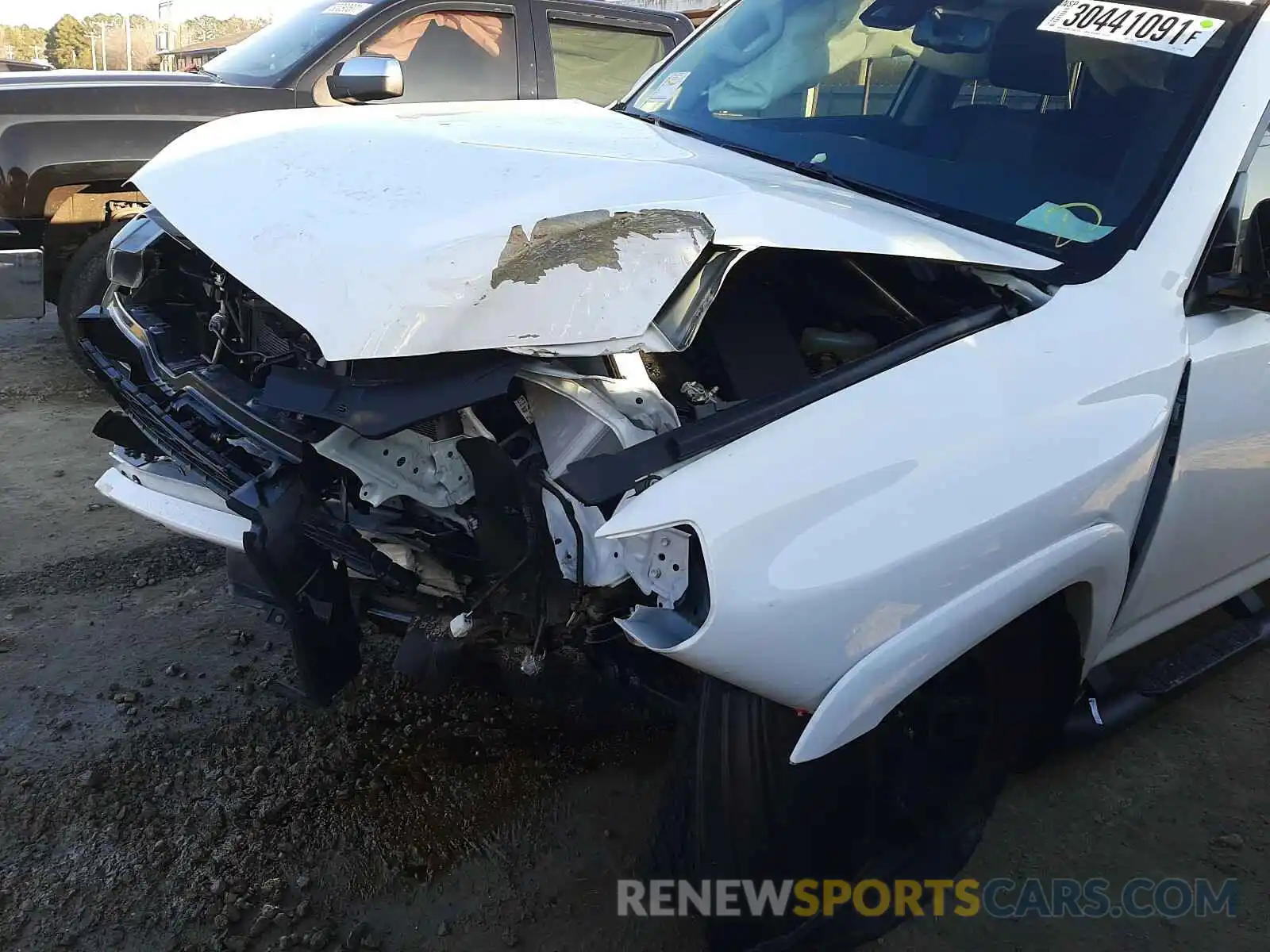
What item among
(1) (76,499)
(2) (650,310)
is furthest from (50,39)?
(2) (650,310)

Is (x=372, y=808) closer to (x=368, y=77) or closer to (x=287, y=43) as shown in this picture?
(x=368, y=77)

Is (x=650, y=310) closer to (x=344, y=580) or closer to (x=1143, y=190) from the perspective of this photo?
(x=344, y=580)

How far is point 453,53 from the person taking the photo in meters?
5.43

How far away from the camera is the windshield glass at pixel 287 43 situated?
17.4 ft

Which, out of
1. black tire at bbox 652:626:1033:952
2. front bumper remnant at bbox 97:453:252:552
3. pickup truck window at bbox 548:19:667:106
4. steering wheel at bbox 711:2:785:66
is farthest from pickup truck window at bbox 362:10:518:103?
black tire at bbox 652:626:1033:952

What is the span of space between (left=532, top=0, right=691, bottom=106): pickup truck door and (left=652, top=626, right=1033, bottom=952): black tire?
15.0ft

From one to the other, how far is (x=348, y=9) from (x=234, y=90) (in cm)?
79

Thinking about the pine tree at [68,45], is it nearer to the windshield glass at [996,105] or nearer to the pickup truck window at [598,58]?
the pickup truck window at [598,58]

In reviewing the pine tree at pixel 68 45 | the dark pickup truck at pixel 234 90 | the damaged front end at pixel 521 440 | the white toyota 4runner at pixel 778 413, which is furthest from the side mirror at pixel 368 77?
the pine tree at pixel 68 45

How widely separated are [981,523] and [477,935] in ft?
4.55

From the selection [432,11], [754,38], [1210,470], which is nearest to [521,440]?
[1210,470]

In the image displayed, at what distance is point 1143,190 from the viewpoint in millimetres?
2207

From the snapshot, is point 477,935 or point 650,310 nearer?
point 650,310

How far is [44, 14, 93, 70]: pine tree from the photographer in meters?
41.1
